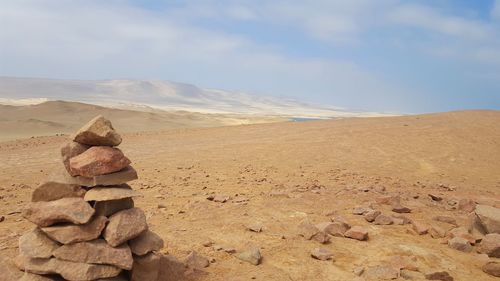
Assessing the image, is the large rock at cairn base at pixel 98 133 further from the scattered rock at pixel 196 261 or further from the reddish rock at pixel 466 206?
the reddish rock at pixel 466 206

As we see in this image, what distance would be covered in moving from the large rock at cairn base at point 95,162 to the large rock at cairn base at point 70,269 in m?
1.11

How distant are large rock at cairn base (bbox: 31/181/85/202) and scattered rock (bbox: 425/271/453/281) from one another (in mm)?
4948

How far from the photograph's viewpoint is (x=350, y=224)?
850 cm

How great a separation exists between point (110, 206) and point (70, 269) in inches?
34.6

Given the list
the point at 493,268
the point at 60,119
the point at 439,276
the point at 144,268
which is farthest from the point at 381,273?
the point at 60,119

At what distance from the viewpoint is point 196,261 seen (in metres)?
6.24

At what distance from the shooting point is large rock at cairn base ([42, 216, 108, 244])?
5059 mm

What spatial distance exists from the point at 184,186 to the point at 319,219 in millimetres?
4393

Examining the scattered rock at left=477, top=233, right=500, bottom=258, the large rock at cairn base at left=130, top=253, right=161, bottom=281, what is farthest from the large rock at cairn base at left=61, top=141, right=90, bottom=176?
the scattered rock at left=477, top=233, right=500, bottom=258

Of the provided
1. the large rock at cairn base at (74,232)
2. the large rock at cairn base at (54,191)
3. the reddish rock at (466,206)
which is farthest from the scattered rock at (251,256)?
the reddish rock at (466,206)

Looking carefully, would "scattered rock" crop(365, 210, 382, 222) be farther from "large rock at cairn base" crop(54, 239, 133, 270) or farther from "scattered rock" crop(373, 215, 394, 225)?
"large rock at cairn base" crop(54, 239, 133, 270)

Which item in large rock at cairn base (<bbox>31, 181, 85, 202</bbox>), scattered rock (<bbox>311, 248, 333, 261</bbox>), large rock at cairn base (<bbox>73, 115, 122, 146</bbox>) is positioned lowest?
scattered rock (<bbox>311, 248, 333, 261</bbox>)

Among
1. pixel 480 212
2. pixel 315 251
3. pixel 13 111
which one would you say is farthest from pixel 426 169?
pixel 13 111

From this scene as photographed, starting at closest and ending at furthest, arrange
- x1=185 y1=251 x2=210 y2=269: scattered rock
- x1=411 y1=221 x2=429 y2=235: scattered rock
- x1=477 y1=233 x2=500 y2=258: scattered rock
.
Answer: x1=185 y1=251 x2=210 y2=269: scattered rock, x1=477 y1=233 x2=500 y2=258: scattered rock, x1=411 y1=221 x2=429 y2=235: scattered rock
